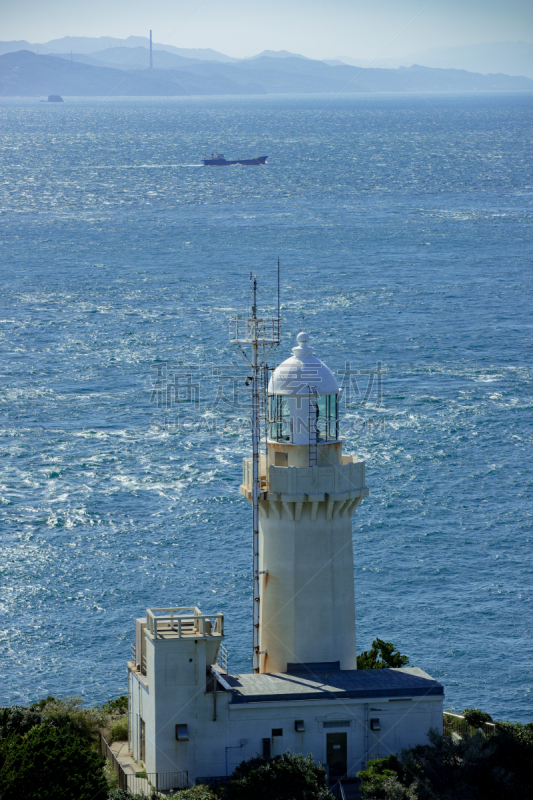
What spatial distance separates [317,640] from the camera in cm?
3069

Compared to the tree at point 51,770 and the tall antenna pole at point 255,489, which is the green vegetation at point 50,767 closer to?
the tree at point 51,770

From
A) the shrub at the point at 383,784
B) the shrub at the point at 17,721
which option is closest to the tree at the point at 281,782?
the shrub at the point at 383,784

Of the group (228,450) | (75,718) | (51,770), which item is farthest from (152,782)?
(228,450)

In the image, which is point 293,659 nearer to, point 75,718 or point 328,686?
point 328,686

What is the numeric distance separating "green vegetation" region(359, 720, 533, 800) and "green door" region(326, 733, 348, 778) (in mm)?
779

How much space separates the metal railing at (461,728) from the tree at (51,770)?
9.29m

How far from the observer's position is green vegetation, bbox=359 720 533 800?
2741cm

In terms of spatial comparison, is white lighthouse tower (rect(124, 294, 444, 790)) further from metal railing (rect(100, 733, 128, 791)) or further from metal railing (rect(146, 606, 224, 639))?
metal railing (rect(100, 733, 128, 791))

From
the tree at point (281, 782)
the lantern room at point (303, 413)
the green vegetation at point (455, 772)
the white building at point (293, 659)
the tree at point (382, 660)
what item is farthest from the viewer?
the tree at point (382, 660)

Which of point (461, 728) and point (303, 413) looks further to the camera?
point (461, 728)

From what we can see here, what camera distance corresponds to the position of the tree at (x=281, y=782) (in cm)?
2706

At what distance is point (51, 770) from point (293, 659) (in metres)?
6.84

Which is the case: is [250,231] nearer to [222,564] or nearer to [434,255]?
[434,255]

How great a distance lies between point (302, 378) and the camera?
2991cm
